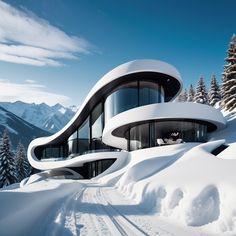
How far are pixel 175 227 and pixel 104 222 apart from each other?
1.78 metres

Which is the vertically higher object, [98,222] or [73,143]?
[73,143]

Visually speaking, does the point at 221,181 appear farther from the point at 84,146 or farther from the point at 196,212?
the point at 84,146

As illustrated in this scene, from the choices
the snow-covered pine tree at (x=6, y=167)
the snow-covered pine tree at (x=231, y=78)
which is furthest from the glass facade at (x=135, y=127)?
the snow-covered pine tree at (x=6, y=167)

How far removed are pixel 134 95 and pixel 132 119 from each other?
6782 mm

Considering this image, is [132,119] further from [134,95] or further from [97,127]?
[97,127]

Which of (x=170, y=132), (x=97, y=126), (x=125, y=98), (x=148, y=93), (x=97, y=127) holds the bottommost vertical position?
(x=170, y=132)

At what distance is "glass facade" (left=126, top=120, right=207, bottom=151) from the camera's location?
28.8m

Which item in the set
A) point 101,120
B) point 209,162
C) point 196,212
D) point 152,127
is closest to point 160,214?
point 196,212

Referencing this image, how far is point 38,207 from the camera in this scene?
8.62 meters

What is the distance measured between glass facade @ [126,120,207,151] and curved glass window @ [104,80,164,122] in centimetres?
484

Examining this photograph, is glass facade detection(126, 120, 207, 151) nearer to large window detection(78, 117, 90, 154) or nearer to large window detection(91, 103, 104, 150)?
large window detection(91, 103, 104, 150)

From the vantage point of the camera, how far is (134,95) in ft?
117

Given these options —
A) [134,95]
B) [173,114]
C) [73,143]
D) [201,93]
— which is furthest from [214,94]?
[173,114]

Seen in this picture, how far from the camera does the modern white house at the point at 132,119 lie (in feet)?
93.0
